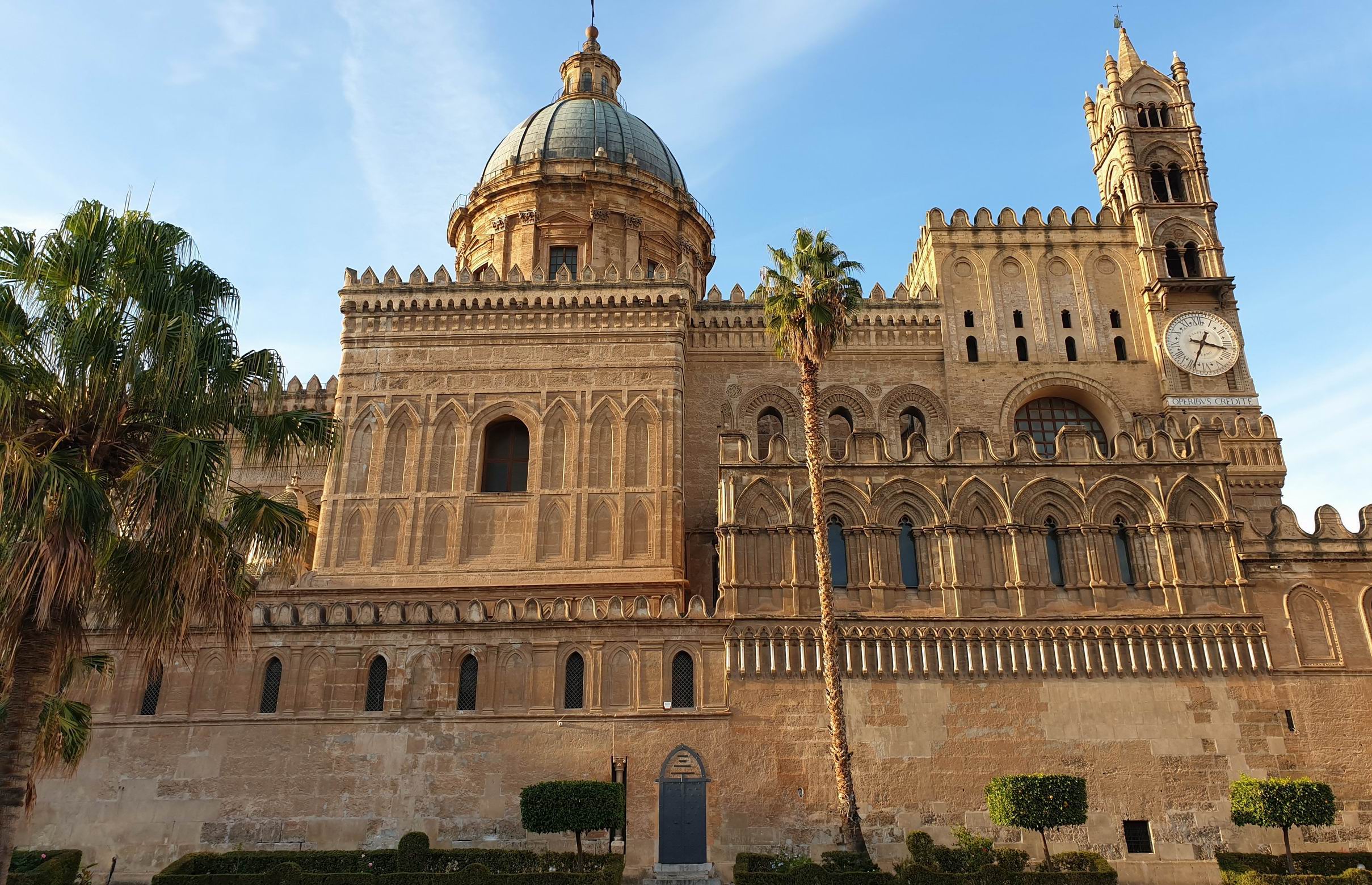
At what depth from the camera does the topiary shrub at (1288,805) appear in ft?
55.8

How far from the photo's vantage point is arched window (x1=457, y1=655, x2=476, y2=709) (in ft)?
64.2

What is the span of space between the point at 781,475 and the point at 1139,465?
7.50 metres

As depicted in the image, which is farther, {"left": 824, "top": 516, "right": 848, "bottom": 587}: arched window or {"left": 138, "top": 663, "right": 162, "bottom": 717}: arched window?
{"left": 824, "top": 516, "right": 848, "bottom": 587}: arched window

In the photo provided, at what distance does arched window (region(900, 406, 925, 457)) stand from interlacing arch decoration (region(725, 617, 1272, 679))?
25.9ft

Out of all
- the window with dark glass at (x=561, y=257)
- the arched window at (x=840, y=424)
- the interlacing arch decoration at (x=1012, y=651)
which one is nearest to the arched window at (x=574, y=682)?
the interlacing arch decoration at (x=1012, y=651)

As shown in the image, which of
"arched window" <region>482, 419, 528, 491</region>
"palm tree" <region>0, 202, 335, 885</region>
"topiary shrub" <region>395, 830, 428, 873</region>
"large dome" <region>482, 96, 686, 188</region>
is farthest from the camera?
"large dome" <region>482, 96, 686, 188</region>

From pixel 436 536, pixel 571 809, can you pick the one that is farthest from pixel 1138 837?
pixel 436 536

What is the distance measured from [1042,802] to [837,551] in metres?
6.09

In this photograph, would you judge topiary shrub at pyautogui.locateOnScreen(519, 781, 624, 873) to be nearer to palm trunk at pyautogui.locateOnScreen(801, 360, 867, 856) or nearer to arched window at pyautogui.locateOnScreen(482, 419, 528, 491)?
palm trunk at pyautogui.locateOnScreen(801, 360, 867, 856)

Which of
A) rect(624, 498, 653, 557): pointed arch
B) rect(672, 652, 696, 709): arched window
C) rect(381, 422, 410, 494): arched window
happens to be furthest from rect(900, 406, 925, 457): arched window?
rect(381, 422, 410, 494): arched window

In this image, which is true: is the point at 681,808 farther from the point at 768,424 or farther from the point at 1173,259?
the point at 1173,259

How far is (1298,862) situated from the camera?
1769 cm

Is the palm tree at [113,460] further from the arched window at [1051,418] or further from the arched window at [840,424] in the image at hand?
the arched window at [1051,418]

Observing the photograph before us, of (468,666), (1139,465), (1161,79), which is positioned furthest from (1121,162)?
(468,666)
